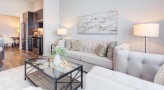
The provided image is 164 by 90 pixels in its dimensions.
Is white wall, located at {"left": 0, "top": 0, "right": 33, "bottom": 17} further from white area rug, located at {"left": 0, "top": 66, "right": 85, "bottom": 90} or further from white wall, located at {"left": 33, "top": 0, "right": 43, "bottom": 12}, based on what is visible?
white area rug, located at {"left": 0, "top": 66, "right": 85, "bottom": 90}

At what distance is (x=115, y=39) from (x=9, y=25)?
8.84 m

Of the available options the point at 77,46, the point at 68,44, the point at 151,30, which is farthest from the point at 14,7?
the point at 151,30

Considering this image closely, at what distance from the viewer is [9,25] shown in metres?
8.45

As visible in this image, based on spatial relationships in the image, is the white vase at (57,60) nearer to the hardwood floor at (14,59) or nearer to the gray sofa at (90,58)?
the gray sofa at (90,58)

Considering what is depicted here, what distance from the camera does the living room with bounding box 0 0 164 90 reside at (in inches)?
35.4

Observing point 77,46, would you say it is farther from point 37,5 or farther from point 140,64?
point 37,5

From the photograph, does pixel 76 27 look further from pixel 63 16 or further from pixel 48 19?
pixel 48 19

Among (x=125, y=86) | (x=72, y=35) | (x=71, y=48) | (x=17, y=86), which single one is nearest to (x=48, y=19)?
(x=72, y=35)

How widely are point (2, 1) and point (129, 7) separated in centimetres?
654

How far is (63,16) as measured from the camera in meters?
4.75

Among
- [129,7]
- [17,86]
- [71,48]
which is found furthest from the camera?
[71,48]

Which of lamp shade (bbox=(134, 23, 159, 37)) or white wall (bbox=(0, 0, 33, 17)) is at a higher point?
white wall (bbox=(0, 0, 33, 17))

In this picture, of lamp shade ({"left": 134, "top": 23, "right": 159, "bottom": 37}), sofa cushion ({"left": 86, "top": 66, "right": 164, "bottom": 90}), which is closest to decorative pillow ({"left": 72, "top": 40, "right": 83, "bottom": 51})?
lamp shade ({"left": 134, "top": 23, "right": 159, "bottom": 37})

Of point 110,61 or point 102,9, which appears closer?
point 110,61
